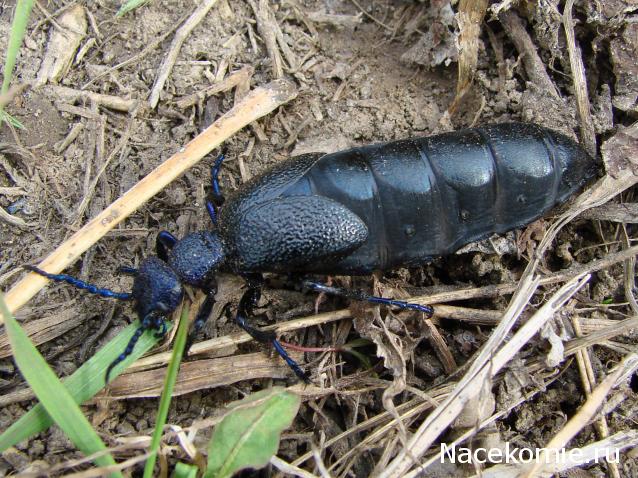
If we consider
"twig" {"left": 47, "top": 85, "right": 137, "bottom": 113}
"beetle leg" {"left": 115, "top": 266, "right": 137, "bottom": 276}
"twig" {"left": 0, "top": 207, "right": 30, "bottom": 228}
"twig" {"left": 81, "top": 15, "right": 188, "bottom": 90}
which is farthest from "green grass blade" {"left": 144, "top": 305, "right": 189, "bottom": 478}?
"twig" {"left": 81, "top": 15, "right": 188, "bottom": 90}

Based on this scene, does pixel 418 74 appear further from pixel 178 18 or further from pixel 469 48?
pixel 178 18

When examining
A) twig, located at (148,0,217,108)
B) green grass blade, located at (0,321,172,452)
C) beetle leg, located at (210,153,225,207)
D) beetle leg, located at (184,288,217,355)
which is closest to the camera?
green grass blade, located at (0,321,172,452)

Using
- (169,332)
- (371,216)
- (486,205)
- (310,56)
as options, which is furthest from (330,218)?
(310,56)

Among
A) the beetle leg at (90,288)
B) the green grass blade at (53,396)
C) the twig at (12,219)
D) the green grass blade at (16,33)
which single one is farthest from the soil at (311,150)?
the green grass blade at (16,33)

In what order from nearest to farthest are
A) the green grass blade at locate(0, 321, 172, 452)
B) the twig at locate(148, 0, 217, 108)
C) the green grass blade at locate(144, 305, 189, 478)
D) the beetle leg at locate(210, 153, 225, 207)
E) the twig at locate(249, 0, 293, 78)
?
the green grass blade at locate(144, 305, 189, 478) < the green grass blade at locate(0, 321, 172, 452) < the beetle leg at locate(210, 153, 225, 207) < the twig at locate(148, 0, 217, 108) < the twig at locate(249, 0, 293, 78)

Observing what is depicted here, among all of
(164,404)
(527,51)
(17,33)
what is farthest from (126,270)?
(527,51)

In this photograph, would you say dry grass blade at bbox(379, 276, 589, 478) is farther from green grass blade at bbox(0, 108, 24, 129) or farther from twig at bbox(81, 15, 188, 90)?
green grass blade at bbox(0, 108, 24, 129)
